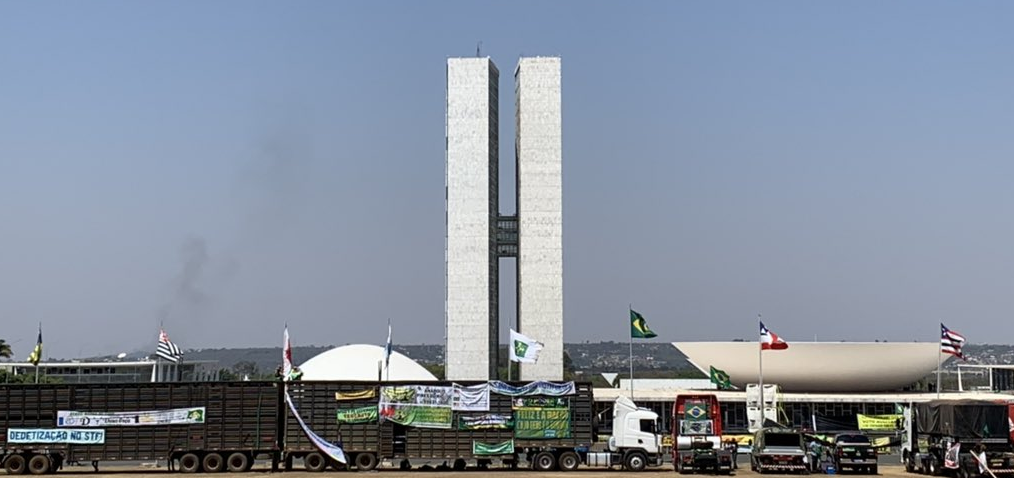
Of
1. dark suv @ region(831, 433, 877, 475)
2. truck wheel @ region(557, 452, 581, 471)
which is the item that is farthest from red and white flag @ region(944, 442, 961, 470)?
truck wheel @ region(557, 452, 581, 471)

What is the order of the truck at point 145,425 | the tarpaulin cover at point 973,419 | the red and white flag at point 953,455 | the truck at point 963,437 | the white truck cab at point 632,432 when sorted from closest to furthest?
the truck at point 963,437, the tarpaulin cover at point 973,419, the red and white flag at point 953,455, the truck at point 145,425, the white truck cab at point 632,432

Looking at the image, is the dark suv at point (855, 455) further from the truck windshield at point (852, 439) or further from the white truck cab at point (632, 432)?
the white truck cab at point (632, 432)

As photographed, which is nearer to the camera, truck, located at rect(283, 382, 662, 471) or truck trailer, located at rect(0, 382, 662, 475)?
truck trailer, located at rect(0, 382, 662, 475)

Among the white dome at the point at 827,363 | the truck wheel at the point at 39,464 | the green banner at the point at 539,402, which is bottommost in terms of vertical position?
the truck wheel at the point at 39,464

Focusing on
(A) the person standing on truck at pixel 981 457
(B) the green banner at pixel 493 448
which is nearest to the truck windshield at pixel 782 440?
(A) the person standing on truck at pixel 981 457

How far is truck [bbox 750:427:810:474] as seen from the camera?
137 ft

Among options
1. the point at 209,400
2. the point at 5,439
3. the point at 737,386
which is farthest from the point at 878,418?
the point at 5,439

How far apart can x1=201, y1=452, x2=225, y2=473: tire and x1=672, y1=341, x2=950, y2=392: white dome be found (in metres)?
59.7

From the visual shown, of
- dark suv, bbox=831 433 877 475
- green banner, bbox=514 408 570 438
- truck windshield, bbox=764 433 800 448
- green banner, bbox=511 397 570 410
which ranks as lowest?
dark suv, bbox=831 433 877 475

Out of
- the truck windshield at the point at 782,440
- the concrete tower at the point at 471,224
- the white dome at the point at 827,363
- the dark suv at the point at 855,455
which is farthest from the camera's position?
the concrete tower at the point at 471,224

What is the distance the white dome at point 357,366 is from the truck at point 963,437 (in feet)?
231

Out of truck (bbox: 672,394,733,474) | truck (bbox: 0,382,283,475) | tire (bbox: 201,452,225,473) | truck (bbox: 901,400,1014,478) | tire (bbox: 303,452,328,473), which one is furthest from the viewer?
tire (bbox: 303,452,328,473)

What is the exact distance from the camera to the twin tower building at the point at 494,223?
110500 millimetres

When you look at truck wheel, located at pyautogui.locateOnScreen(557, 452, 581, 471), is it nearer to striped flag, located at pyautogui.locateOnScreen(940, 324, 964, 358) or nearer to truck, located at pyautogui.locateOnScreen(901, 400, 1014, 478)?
truck, located at pyautogui.locateOnScreen(901, 400, 1014, 478)
